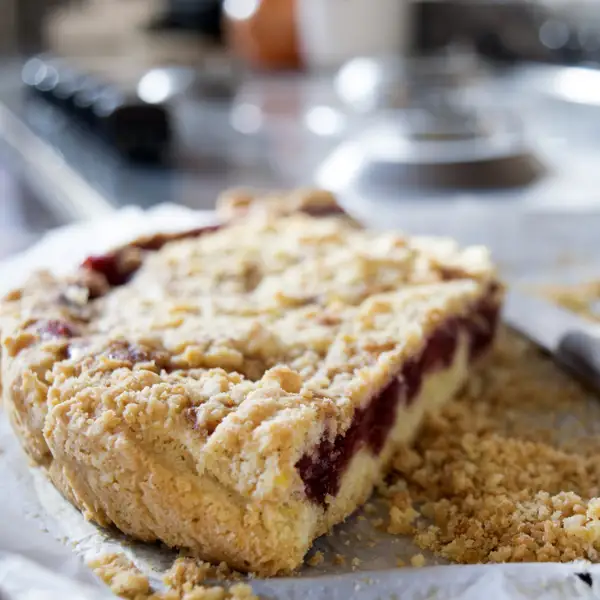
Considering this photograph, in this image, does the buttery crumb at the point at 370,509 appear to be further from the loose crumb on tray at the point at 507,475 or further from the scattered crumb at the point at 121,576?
the scattered crumb at the point at 121,576

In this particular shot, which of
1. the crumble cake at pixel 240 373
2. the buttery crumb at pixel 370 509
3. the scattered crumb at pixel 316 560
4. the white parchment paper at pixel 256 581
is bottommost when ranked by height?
the buttery crumb at pixel 370 509

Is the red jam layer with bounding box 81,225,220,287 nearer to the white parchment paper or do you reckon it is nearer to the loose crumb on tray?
the white parchment paper

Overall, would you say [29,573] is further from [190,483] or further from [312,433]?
[312,433]

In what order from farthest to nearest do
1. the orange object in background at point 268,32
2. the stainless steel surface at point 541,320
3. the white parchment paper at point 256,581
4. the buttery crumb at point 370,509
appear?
the orange object in background at point 268,32 < the stainless steel surface at point 541,320 < the buttery crumb at point 370,509 < the white parchment paper at point 256,581

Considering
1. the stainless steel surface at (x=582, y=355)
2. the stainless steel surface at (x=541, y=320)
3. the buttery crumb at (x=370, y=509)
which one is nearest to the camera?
the buttery crumb at (x=370, y=509)

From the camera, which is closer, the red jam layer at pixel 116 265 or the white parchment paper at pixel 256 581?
the white parchment paper at pixel 256 581

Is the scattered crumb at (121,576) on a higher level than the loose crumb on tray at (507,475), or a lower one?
higher

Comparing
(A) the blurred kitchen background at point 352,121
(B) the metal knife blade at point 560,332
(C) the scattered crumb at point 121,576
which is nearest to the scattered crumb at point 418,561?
(C) the scattered crumb at point 121,576
